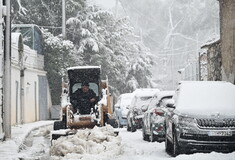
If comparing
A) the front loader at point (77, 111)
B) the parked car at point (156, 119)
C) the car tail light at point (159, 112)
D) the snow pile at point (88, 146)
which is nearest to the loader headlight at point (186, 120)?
the snow pile at point (88, 146)

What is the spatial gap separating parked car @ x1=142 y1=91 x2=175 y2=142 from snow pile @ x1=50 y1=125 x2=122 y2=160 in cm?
214

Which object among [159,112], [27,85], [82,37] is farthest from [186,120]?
[82,37]

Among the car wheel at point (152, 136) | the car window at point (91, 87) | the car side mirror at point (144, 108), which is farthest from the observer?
the car side mirror at point (144, 108)

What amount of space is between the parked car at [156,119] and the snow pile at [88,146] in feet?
7.02

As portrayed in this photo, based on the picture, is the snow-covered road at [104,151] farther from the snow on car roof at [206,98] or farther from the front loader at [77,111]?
the front loader at [77,111]

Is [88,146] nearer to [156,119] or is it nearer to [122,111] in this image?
[156,119]

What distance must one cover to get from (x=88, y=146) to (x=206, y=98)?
3353mm

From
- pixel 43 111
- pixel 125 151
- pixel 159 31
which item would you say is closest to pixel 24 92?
pixel 43 111

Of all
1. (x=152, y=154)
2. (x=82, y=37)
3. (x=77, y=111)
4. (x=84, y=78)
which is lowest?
(x=152, y=154)

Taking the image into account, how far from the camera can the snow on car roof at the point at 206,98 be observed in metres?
12.6

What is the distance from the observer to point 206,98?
13.4 metres

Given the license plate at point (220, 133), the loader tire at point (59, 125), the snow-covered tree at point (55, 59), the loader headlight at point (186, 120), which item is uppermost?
the snow-covered tree at point (55, 59)

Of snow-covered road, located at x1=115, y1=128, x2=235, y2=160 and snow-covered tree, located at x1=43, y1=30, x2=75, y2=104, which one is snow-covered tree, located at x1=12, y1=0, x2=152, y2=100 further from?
snow-covered road, located at x1=115, y1=128, x2=235, y2=160

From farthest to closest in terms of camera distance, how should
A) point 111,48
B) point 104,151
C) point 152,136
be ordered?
point 111,48
point 152,136
point 104,151
